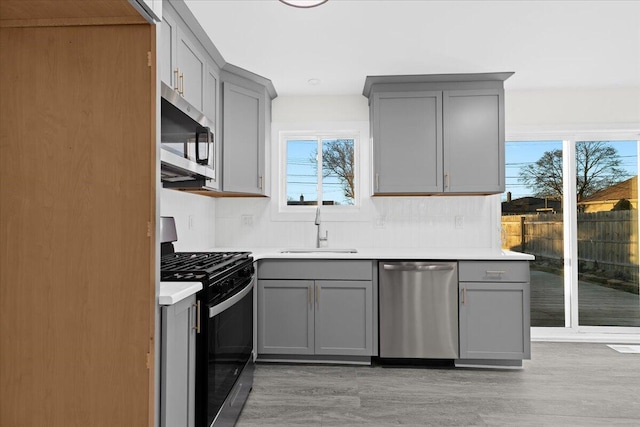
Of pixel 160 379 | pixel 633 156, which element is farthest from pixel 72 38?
pixel 633 156

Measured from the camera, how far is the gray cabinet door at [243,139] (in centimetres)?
321

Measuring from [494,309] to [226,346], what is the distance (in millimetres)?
2040

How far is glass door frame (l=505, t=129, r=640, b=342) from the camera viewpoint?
3795 millimetres

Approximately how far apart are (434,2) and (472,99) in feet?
4.26

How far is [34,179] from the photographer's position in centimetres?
140

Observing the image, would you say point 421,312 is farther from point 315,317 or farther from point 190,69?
point 190,69

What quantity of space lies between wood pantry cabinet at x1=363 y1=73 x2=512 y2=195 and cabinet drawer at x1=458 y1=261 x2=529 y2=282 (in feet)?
2.08

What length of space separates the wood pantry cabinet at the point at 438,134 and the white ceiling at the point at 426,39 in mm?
171

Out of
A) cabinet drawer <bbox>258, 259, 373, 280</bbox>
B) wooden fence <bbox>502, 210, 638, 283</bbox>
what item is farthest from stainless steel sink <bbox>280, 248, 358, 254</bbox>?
wooden fence <bbox>502, 210, 638, 283</bbox>

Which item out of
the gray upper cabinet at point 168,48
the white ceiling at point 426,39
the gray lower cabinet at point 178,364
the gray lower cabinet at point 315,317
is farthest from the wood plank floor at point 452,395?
the white ceiling at point 426,39

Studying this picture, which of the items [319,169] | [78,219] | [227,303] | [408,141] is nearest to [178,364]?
[227,303]

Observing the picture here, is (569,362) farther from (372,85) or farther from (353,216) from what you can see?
(372,85)

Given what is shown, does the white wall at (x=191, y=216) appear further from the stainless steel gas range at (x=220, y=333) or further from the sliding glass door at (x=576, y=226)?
the sliding glass door at (x=576, y=226)

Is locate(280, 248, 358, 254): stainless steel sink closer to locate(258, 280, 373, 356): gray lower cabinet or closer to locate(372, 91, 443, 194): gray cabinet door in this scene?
locate(258, 280, 373, 356): gray lower cabinet
